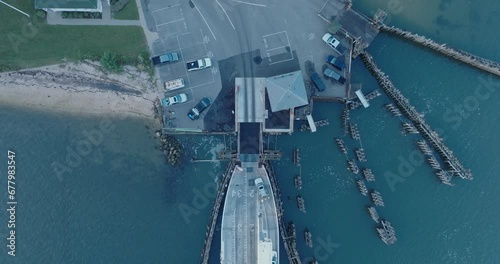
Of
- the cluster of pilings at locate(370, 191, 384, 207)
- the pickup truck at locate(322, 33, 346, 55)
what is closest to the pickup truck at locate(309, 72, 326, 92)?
the pickup truck at locate(322, 33, 346, 55)

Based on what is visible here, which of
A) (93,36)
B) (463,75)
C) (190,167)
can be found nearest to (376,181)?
(463,75)

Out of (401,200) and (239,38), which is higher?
(239,38)

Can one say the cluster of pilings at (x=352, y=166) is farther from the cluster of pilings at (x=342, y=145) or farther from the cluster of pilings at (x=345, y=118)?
the cluster of pilings at (x=345, y=118)

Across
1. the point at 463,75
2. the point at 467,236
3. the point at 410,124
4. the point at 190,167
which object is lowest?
the point at 467,236

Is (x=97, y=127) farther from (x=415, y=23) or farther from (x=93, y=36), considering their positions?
(x=415, y=23)

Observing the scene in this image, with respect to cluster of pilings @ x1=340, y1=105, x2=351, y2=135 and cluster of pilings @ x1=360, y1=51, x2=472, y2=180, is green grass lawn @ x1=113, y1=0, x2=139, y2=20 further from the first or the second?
cluster of pilings @ x1=360, y1=51, x2=472, y2=180
